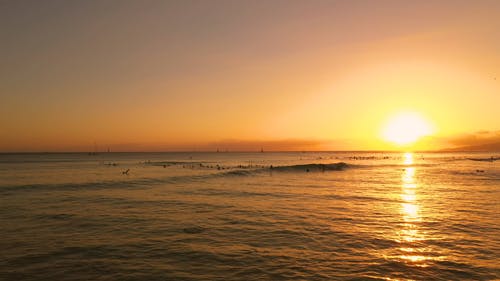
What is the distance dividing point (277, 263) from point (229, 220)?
26.3ft

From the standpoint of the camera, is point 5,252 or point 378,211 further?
point 378,211

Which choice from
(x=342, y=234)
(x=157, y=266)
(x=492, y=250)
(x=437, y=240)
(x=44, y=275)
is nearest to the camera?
(x=44, y=275)

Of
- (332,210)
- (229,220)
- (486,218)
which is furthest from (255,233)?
(486,218)

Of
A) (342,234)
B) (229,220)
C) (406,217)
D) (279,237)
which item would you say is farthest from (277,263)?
(406,217)

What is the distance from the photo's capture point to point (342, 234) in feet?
53.4

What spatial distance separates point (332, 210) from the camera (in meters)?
23.0

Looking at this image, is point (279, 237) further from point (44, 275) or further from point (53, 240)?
point (53, 240)

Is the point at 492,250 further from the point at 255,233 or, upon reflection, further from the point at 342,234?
the point at 255,233

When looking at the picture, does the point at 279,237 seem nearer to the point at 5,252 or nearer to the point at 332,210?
the point at 332,210

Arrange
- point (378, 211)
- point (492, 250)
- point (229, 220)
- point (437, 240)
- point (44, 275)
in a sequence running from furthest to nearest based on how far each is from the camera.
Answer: point (378, 211)
point (229, 220)
point (437, 240)
point (492, 250)
point (44, 275)

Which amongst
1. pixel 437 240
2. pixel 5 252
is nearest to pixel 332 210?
pixel 437 240

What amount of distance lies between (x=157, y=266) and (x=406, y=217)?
15684 mm

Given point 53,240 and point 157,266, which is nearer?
point 157,266

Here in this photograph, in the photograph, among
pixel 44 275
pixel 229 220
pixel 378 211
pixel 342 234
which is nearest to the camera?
pixel 44 275
